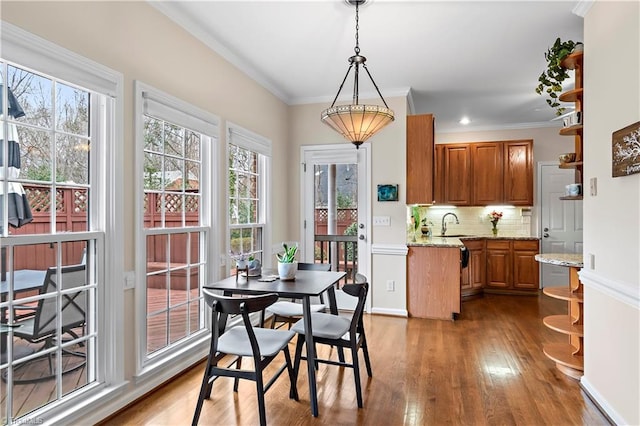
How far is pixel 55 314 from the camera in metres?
2.17

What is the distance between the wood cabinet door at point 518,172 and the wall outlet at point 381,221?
8.56ft

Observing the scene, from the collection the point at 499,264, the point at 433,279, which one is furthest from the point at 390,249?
the point at 499,264

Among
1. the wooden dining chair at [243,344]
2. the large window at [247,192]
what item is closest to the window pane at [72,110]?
the wooden dining chair at [243,344]

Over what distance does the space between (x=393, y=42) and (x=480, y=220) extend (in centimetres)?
428

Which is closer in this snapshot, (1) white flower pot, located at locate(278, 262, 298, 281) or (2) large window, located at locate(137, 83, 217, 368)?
(2) large window, located at locate(137, 83, 217, 368)

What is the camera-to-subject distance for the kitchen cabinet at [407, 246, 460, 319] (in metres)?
4.69

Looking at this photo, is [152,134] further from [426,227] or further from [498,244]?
[498,244]

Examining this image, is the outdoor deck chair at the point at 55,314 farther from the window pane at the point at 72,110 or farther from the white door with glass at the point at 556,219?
the white door with glass at the point at 556,219

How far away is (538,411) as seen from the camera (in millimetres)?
2504

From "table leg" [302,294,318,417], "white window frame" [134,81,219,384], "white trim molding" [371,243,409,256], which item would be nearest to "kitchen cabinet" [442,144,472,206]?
"white trim molding" [371,243,409,256]

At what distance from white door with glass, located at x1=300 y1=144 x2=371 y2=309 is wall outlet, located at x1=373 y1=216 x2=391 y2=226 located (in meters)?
0.09

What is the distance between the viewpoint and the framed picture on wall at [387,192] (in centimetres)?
484

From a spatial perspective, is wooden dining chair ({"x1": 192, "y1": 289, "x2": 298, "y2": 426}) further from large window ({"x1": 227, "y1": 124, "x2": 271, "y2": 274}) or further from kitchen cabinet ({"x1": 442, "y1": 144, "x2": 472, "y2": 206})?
kitchen cabinet ({"x1": 442, "y1": 144, "x2": 472, "y2": 206})

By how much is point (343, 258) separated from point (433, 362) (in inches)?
→ 79.3
